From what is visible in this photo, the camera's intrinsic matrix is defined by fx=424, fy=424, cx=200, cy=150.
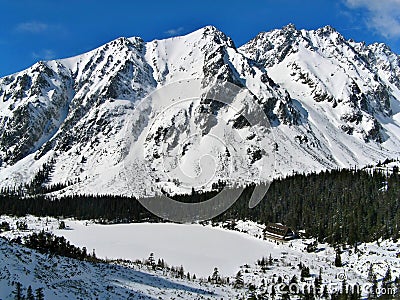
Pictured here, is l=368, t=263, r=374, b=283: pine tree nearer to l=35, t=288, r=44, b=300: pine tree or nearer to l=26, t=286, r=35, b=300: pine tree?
l=35, t=288, r=44, b=300: pine tree

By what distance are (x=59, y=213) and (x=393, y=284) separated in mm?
132949

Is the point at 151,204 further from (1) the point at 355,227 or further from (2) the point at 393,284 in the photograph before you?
(2) the point at 393,284

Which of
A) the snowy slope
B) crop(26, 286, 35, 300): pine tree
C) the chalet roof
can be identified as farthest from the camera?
the chalet roof

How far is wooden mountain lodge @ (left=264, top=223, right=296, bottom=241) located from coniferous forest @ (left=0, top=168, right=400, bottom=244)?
5.08 m

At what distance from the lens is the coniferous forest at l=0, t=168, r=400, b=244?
9119 cm

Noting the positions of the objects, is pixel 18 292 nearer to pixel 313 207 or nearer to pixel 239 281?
pixel 239 281

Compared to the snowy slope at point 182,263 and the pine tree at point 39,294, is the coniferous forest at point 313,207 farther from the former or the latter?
the pine tree at point 39,294

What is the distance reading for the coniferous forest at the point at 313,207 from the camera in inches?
3590

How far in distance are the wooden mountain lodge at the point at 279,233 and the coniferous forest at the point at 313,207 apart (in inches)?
200

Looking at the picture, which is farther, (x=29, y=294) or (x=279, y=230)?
(x=279, y=230)

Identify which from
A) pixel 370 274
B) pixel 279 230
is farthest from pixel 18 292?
pixel 279 230

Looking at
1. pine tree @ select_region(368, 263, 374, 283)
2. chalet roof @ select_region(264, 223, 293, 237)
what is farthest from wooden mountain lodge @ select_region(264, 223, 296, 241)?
pine tree @ select_region(368, 263, 374, 283)

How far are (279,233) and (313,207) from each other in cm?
2022

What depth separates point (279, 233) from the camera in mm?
101688
